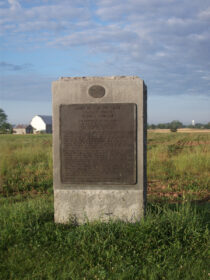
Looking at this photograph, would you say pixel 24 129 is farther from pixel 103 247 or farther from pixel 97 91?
pixel 103 247

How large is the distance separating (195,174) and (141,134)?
515 cm

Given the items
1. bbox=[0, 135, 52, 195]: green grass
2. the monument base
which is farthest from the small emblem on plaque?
bbox=[0, 135, 52, 195]: green grass

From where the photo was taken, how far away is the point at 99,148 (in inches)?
162

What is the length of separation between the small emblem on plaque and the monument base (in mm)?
1357

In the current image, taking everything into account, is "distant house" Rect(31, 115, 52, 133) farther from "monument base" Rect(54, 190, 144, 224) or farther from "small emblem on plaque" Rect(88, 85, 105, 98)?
"small emblem on plaque" Rect(88, 85, 105, 98)

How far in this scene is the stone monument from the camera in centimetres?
403

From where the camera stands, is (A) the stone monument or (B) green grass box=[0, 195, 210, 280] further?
(A) the stone monument

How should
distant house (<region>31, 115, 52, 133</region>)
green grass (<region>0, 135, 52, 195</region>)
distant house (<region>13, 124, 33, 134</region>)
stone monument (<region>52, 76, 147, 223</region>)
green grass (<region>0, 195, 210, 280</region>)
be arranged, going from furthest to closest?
distant house (<region>13, 124, 33, 134</region>) < distant house (<region>31, 115, 52, 133</region>) < green grass (<region>0, 135, 52, 195</region>) < stone monument (<region>52, 76, 147, 223</region>) < green grass (<region>0, 195, 210, 280</region>)

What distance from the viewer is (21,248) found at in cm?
356

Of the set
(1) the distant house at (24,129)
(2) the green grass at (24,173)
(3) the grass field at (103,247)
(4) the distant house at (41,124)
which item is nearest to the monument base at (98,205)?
(3) the grass field at (103,247)

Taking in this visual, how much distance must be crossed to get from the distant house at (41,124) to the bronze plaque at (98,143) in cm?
7140

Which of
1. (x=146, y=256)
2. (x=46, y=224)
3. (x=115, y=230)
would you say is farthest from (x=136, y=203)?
(x=46, y=224)

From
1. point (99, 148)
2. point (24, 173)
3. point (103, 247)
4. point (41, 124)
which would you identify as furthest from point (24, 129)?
point (103, 247)

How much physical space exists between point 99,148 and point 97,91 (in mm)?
804
